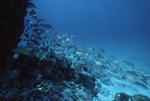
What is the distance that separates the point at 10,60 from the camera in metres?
3.34

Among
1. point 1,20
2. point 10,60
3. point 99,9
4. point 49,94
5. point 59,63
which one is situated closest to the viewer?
point 1,20

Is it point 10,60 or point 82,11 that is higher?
point 82,11

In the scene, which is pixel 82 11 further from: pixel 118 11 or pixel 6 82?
pixel 6 82

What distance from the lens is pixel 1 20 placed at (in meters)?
2.52

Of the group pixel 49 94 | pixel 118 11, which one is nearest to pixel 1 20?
pixel 49 94

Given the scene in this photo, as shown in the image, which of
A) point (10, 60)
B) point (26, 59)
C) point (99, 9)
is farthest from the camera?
point (99, 9)

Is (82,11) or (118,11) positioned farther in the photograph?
(82,11)

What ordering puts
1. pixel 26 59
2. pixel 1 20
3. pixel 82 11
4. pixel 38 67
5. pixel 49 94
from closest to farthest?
pixel 1 20
pixel 49 94
pixel 26 59
pixel 38 67
pixel 82 11

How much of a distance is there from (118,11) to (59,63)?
156 meters

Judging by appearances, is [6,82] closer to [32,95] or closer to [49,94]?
[32,95]

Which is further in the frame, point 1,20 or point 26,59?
point 26,59

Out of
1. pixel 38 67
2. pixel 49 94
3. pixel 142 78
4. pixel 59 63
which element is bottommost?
pixel 49 94

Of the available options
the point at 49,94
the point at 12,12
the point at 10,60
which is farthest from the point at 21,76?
the point at 12,12

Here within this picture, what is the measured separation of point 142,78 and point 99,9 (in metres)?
159
